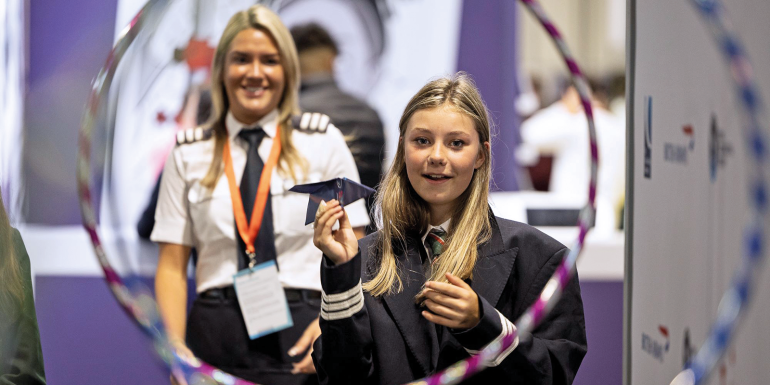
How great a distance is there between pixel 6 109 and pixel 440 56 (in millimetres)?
2697

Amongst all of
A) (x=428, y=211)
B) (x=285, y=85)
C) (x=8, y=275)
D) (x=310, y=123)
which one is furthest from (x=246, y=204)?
(x=428, y=211)

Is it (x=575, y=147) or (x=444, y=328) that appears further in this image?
(x=575, y=147)

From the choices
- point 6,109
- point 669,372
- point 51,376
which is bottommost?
point 51,376

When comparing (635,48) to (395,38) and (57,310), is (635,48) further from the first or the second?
(57,310)

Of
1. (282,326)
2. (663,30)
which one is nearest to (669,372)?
(663,30)

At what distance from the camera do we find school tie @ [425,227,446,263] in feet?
9.30

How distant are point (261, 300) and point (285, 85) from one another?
3.54 feet

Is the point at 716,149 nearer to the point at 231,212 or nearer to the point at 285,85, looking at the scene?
the point at 285,85

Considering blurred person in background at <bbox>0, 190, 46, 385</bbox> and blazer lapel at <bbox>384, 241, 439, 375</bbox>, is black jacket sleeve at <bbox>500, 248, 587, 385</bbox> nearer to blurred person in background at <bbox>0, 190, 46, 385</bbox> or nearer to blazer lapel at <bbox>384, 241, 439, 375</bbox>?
blazer lapel at <bbox>384, 241, 439, 375</bbox>

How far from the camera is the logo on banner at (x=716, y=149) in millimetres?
3127

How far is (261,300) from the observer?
12.6ft

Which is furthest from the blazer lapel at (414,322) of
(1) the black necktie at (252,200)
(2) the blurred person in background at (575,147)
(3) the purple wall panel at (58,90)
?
(2) the blurred person in background at (575,147)

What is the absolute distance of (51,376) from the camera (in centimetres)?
484

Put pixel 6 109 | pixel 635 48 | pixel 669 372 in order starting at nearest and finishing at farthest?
pixel 669 372 → pixel 635 48 → pixel 6 109
